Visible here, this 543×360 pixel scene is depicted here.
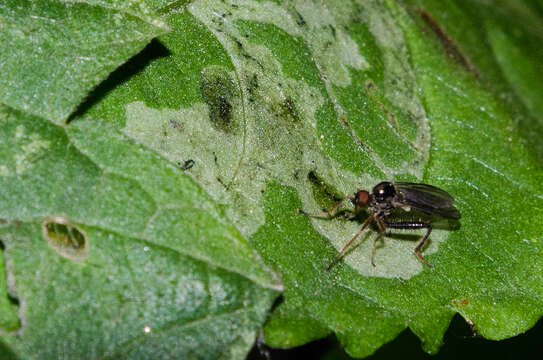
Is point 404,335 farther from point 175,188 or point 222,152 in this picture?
point 175,188

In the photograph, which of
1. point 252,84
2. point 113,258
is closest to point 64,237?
point 113,258

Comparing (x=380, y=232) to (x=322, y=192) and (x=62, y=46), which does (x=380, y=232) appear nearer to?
(x=322, y=192)

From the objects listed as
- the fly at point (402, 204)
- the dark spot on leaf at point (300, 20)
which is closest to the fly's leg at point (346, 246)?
the fly at point (402, 204)

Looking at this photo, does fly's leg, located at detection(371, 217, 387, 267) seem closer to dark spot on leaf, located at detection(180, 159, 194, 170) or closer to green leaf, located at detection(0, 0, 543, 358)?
green leaf, located at detection(0, 0, 543, 358)

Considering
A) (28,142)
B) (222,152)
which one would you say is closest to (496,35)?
(222,152)

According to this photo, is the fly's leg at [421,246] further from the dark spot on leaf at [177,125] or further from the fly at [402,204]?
the dark spot on leaf at [177,125]

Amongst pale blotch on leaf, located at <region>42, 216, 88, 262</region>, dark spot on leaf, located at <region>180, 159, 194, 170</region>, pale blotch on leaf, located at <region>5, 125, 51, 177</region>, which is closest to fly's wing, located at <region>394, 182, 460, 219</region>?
dark spot on leaf, located at <region>180, 159, 194, 170</region>

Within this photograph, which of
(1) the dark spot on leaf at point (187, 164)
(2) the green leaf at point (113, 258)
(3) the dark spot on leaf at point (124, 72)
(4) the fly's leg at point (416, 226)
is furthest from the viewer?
(4) the fly's leg at point (416, 226)
